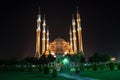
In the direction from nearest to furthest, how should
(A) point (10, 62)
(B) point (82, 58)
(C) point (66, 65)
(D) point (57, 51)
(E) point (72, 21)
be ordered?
(C) point (66, 65), (B) point (82, 58), (A) point (10, 62), (E) point (72, 21), (D) point (57, 51)

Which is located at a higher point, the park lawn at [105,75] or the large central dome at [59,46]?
the large central dome at [59,46]

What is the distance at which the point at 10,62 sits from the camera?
7031cm

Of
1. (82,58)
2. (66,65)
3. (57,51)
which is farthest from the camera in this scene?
(57,51)

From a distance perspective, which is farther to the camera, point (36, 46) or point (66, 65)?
point (36, 46)

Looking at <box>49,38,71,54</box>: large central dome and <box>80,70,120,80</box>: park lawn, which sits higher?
<box>49,38,71,54</box>: large central dome

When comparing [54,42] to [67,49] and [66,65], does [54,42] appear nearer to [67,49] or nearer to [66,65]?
[67,49]

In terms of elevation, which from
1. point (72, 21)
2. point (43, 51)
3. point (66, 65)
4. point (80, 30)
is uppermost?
point (72, 21)

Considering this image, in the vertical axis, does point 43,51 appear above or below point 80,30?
below

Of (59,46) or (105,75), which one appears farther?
(59,46)

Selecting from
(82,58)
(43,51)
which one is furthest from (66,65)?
(43,51)

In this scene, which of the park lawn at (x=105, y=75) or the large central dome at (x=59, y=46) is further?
the large central dome at (x=59, y=46)

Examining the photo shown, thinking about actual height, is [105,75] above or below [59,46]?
below

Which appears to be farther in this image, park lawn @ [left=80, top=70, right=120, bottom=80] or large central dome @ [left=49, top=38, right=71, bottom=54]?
large central dome @ [left=49, top=38, right=71, bottom=54]

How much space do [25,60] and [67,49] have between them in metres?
19.4
